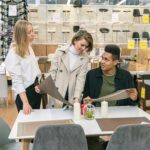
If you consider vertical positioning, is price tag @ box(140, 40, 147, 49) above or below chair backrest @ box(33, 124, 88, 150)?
above

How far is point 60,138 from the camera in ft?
6.16

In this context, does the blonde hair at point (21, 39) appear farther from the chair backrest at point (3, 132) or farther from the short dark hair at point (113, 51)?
the short dark hair at point (113, 51)

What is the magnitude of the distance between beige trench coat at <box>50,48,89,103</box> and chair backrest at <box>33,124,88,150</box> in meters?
1.04

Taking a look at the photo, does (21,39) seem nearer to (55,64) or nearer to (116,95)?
(55,64)

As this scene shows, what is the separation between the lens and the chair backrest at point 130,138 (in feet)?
6.18

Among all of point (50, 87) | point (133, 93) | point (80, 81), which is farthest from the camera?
point (80, 81)

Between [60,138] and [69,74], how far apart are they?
1182mm

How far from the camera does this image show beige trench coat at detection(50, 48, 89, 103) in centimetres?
296

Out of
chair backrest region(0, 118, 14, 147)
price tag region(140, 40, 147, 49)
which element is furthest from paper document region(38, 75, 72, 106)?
price tag region(140, 40, 147, 49)

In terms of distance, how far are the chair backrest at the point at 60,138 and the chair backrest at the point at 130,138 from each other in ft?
0.65

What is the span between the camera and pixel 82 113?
2.57 metres

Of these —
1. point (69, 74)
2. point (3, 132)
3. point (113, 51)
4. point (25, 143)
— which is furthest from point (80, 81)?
point (25, 143)

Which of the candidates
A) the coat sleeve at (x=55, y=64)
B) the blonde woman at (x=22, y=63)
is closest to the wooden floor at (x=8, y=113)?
the coat sleeve at (x=55, y=64)

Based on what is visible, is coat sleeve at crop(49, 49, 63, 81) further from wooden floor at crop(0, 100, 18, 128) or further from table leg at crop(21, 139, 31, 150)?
wooden floor at crop(0, 100, 18, 128)
